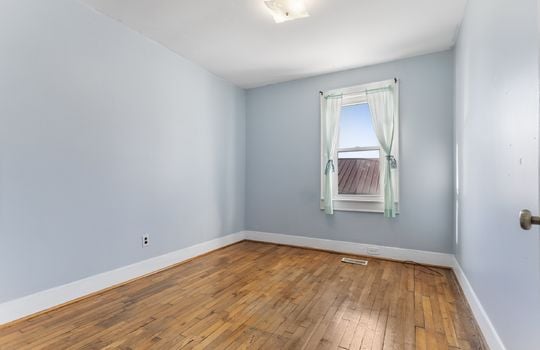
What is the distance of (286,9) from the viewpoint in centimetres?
238

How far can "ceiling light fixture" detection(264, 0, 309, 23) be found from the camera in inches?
90.8

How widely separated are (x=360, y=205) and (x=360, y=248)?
58 cm

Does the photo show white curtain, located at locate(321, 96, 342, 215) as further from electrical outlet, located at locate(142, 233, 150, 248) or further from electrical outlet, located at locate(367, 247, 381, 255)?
electrical outlet, located at locate(142, 233, 150, 248)

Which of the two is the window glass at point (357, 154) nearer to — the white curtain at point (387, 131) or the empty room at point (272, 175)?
the empty room at point (272, 175)

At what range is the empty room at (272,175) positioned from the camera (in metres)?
1.66

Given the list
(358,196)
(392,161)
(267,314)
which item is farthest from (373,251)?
(267,314)

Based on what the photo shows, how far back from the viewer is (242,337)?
5.71ft

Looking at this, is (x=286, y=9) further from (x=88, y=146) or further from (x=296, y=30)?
(x=88, y=146)

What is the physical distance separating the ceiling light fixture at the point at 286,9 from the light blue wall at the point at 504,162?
1.35m

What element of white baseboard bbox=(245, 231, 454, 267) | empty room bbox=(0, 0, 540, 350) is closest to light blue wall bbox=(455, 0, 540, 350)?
empty room bbox=(0, 0, 540, 350)

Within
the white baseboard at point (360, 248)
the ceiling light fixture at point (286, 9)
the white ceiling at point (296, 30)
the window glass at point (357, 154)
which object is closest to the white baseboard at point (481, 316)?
the white baseboard at point (360, 248)

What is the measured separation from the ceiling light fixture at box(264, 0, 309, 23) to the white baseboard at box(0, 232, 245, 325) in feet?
9.27

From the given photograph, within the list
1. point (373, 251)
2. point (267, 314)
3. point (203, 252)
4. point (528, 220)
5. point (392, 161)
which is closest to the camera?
point (528, 220)

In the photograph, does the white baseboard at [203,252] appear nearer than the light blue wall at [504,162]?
No
